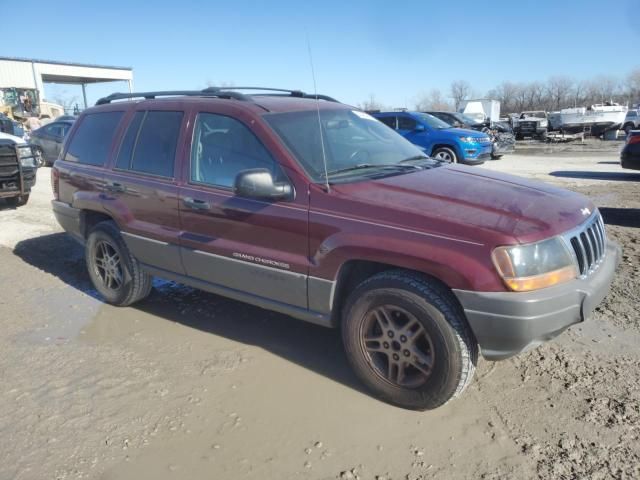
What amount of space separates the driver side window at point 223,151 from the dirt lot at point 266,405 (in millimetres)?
1316

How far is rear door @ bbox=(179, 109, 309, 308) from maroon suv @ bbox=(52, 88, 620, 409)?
0.01 meters

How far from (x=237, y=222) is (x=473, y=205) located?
1569 mm

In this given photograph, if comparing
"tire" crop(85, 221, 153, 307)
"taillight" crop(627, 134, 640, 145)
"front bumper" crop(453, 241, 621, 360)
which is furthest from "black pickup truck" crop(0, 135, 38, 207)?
"taillight" crop(627, 134, 640, 145)

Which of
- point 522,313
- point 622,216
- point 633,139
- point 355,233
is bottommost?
point 622,216

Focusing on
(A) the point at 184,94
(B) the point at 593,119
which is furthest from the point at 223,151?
(B) the point at 593,119

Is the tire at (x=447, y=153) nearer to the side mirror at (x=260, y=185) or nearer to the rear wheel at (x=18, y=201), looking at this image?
the rear wheel at (x=18, y=201)

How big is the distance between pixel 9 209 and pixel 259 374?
27.1 ft

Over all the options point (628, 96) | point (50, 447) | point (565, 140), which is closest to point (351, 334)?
point (50, 447)

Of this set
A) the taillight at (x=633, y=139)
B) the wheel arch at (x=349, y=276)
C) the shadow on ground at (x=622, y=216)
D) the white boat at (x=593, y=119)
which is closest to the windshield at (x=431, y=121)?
the taillight at (x=633, y=139)

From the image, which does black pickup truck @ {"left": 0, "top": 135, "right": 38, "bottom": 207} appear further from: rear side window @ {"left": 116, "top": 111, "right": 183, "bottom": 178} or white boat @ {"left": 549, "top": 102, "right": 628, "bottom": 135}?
white boat @ {"left": 549, "top": 102, "right": 628, "bottom": 135}

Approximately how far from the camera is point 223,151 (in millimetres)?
3756

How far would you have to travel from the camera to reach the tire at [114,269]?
4.58 m

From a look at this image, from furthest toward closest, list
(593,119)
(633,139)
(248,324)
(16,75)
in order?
1. (16,75)
2. (593,119)
3. (633,139)
4. (248,324)

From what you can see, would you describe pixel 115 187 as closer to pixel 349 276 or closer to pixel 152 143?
pixel 152 143
